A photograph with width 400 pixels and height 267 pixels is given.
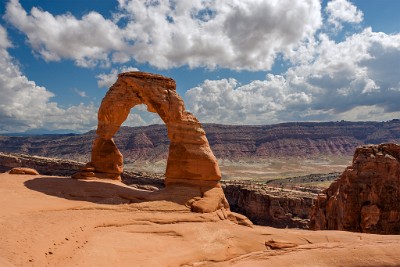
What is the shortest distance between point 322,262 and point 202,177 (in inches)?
357

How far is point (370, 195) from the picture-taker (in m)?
24.9

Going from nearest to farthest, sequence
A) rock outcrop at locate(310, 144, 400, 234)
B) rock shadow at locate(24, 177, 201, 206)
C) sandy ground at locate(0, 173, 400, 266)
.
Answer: sandy ground at locate(0, 173, 400, 266) < rock shadow at locate(24, 177, 201, 206) < rock outcrop at locate(310, 144, 400, 234)

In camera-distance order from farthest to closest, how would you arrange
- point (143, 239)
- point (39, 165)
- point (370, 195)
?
point (39, 165) → point (370, 195) → point (143, 239)

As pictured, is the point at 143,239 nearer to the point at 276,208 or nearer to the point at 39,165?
the point at 276,208

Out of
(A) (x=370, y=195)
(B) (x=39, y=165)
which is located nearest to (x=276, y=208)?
(A) (x=370, y=195)

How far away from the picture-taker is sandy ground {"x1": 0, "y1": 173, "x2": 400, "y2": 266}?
1148 centimetres

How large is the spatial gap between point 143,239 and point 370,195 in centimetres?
1855

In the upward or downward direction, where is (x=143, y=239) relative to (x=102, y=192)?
downward

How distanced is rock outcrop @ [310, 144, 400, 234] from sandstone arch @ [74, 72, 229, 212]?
35.6 feet

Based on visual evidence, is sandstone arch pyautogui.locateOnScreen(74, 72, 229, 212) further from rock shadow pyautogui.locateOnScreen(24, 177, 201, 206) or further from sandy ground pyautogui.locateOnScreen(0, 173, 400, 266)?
sandy ground pyautogui.locateOnScreen(0, 173, 400, 266)

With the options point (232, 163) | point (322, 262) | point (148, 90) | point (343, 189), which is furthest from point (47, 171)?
point (232, 163)

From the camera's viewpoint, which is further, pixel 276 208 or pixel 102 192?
pixel 276 208

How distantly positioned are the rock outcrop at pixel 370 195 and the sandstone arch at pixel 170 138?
427 inches

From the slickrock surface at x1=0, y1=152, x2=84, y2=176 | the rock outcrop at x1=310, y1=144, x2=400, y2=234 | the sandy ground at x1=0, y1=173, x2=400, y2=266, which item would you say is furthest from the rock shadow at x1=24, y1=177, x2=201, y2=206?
the slickrock surface at x1=0, y1=152, x2=84, y2=176
